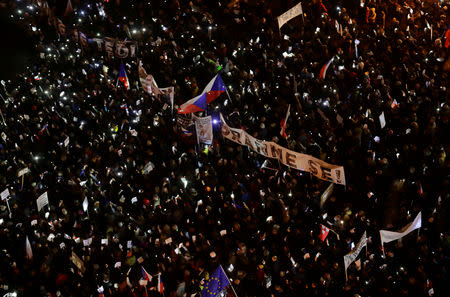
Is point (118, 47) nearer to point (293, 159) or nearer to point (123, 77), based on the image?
point (123, 77)

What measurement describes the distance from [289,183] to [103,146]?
4782 mm

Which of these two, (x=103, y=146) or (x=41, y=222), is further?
(x=103, y=146)

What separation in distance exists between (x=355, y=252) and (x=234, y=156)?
3.81 metres

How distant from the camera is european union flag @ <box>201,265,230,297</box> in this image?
7605mm

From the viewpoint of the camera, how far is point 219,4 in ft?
53.3

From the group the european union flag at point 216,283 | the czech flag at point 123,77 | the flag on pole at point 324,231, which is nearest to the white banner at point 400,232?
the flag on pole at point 324,231

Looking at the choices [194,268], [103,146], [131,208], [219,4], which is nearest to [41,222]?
[131,208]

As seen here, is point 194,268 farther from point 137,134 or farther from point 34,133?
point 34,133

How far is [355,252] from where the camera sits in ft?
25.7

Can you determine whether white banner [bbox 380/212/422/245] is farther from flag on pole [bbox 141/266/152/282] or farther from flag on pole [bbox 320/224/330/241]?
flag on pole [bbox 141/266/152/282]

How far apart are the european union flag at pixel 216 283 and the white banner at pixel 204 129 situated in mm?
3568

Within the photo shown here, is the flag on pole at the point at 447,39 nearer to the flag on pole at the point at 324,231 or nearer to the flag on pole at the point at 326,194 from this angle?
the flag on pole at the point at 326,194

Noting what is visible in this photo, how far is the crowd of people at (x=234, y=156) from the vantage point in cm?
840

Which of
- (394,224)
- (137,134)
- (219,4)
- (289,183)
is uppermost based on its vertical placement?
(219,4)
